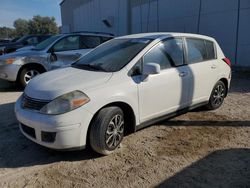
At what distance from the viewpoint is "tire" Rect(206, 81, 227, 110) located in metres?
5.52

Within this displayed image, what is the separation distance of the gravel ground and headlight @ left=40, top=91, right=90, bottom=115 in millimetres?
761

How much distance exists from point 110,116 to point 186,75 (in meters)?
1.78

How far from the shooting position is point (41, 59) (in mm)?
7875

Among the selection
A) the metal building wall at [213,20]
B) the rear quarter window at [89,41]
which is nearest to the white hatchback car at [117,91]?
the rear quarter window at [89,41]

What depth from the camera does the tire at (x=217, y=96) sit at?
5518 mm

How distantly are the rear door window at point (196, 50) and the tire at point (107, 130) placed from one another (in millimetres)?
1919

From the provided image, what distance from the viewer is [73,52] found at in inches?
316

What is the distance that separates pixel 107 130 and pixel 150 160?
2.36ft

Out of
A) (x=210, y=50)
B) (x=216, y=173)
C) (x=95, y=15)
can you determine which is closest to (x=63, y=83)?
(x=216, y=173)

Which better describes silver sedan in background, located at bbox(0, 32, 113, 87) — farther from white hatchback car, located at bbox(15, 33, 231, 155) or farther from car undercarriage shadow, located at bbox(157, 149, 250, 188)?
car undercarriage shadow, located at bbox(157, 149, 250, 188)

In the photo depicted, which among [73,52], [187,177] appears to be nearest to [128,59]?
[187,177]

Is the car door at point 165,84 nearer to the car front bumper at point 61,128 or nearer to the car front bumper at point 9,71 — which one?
the car front bumper at point 61,128

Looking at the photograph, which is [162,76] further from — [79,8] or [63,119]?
[79,8]

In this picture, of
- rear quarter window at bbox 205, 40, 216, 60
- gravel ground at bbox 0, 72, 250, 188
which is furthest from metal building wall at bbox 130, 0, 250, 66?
gravel ground at bbox 0, 72, 250, 188
